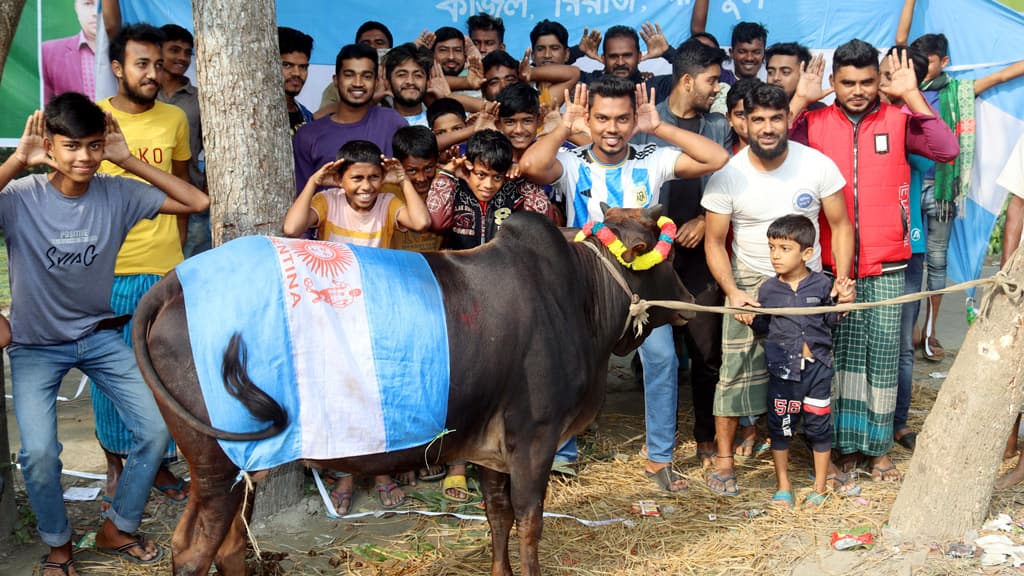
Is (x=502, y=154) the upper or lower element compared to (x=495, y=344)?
upper

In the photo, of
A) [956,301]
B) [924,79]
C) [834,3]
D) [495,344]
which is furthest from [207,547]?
[956,301]

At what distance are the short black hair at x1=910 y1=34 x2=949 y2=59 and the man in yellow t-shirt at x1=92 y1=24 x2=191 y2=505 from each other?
17.6ft

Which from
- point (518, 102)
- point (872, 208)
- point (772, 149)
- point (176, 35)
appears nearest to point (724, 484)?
point (872, 208)

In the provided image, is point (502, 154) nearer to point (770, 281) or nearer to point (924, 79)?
point (770, 281)

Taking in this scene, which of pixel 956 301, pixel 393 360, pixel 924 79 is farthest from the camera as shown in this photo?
pixel 956 301

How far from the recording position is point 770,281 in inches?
199

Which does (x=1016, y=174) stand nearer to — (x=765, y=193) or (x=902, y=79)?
(x=902, y=79)

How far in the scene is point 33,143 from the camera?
400 centimetres

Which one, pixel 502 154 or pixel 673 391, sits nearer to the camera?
pixel 502 154

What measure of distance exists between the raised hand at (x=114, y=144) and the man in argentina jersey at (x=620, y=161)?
1937mm

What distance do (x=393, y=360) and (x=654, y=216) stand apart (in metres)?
1.48

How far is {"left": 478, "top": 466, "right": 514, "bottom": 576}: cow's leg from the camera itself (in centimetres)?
418

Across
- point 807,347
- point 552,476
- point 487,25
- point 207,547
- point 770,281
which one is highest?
point 487,25

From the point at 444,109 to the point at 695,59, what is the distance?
1567 millimetres
